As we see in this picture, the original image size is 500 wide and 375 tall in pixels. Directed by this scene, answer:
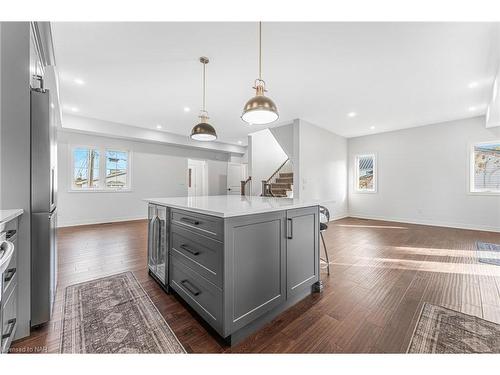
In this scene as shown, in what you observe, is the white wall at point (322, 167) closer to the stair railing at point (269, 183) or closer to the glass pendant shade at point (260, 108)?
the stair railing at point (269, 183)

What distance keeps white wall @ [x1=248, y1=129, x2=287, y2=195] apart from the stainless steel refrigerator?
5516 millimetres

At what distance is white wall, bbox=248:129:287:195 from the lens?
695 centimetres

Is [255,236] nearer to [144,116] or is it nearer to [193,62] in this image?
[193,62]

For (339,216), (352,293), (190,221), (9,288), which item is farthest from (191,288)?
(339,216)

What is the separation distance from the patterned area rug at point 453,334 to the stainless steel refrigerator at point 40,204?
2.64 metres

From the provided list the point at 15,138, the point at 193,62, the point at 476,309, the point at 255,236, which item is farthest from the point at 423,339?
the point at 193,62

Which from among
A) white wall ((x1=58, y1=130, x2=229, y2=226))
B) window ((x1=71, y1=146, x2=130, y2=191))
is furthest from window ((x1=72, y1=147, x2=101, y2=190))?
white wall ((x1=58, y1=130, x2=229, y2=226))

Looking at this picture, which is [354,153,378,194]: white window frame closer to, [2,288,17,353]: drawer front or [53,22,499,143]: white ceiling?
Result: [53,22,499,143]: white ceiling

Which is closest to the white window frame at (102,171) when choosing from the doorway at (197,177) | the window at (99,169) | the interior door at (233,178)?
the window at (99,169)

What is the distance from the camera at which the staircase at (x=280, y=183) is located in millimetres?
6445

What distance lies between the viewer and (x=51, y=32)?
236cm

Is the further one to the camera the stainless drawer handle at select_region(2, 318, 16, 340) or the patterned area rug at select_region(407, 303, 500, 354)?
the patterned area rug at select_region(407, 303, 500, 354)

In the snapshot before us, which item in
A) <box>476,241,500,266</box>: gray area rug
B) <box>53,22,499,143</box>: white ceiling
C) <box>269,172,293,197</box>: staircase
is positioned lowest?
<box>476,241,500,266</box>: gray area rug
